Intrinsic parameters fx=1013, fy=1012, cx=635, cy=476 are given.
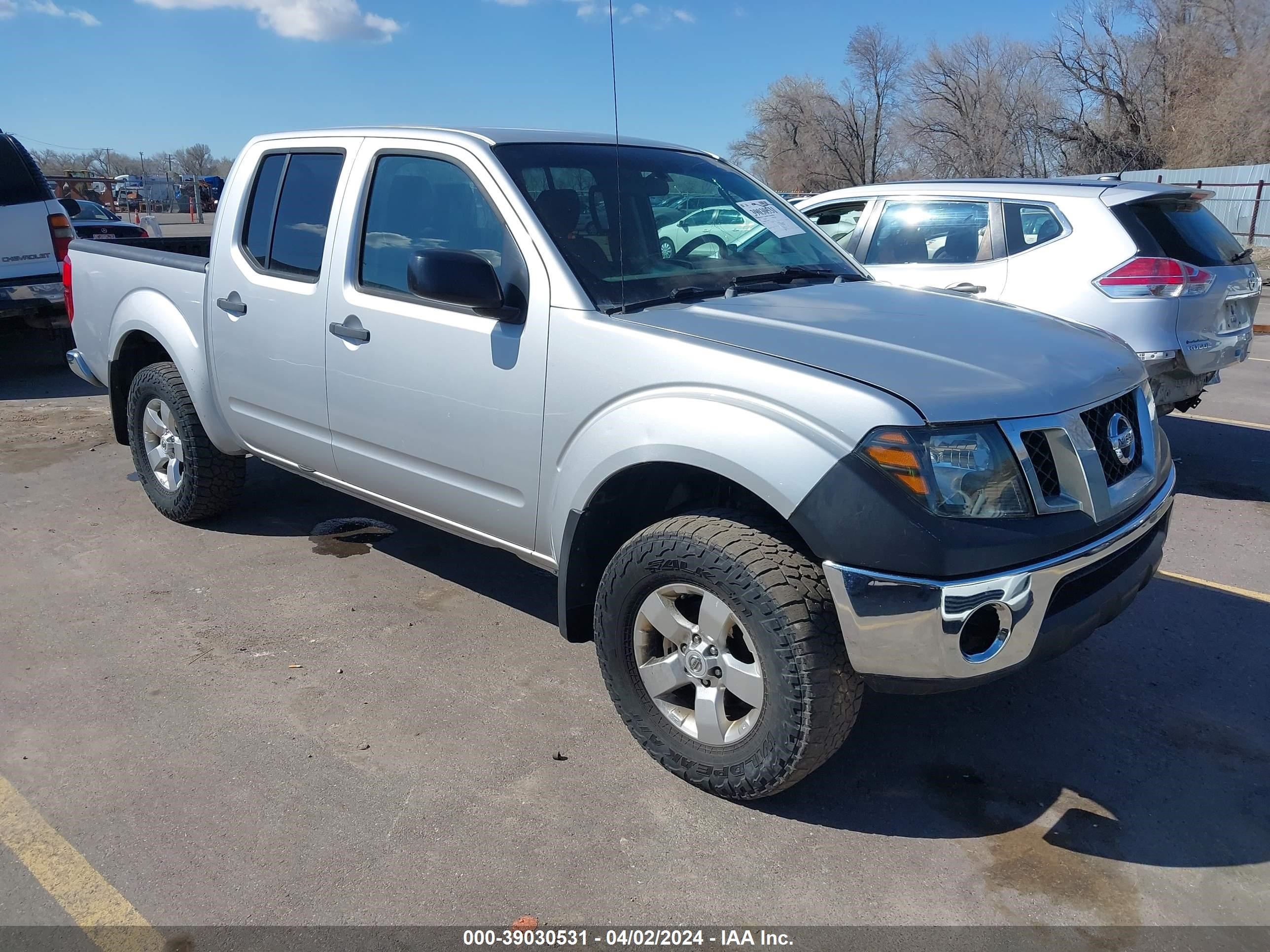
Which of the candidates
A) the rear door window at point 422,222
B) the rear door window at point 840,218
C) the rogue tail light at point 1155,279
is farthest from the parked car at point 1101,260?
the rear door window at point 422,222

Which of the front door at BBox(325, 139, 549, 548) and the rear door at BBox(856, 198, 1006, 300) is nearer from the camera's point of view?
the front door at BBox(325, 139, 549, 548)

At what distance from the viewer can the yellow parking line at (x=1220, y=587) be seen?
15.2ft

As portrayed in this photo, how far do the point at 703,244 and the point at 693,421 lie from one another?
126cm

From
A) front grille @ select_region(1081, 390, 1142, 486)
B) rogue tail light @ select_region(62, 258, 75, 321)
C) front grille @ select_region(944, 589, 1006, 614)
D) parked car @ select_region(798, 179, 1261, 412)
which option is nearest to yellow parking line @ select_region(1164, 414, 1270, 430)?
parked car @ select_region(798, 179, 1261, 412)

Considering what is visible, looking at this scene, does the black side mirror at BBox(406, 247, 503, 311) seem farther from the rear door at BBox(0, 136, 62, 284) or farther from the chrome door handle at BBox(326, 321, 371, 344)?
the rear door at BBox(0, 136, 62, 284)

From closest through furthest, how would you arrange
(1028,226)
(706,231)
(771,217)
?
(706,231) < (771,217) < (1028,226)

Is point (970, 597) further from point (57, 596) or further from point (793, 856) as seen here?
point (57, 596)

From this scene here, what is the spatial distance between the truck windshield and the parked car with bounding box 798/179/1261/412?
1996 millimetres

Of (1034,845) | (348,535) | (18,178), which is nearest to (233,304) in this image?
(348,535)

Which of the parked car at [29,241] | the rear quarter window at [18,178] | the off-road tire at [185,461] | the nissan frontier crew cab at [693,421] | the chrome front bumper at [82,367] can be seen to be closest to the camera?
the nissan frontier crew cab at [693,421]

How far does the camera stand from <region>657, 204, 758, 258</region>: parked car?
382cm

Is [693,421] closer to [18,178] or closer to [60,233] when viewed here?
[60,233]

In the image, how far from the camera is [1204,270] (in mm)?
6105

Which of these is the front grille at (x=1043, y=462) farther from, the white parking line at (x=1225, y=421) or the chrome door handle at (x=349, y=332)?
the white parking line at (x=1225, y=421)
